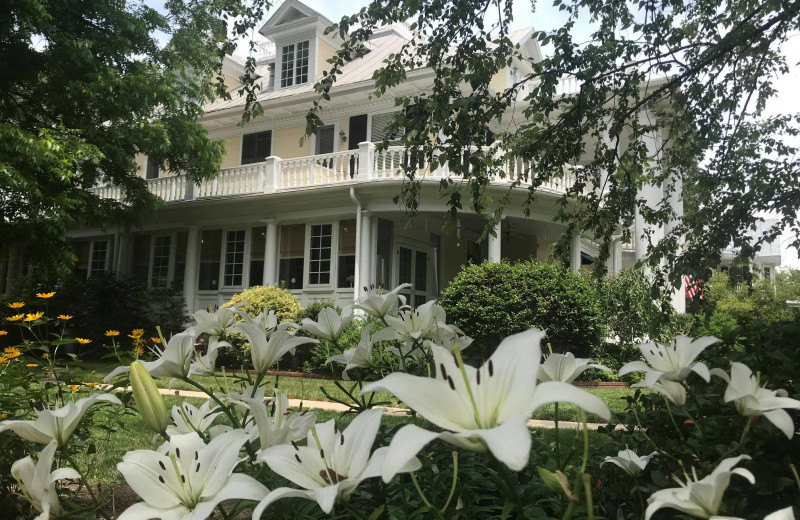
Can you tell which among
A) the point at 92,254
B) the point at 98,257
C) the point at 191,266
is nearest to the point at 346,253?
the point at 191,266

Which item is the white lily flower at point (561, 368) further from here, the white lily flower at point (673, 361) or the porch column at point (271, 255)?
the porch column at point (271, 255)

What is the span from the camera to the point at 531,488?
5.18 ft

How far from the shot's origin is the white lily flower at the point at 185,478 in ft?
3.45

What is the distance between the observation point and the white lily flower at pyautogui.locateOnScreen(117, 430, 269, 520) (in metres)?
1.05

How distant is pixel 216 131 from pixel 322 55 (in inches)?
170

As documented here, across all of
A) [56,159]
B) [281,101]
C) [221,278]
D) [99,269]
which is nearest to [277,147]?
[281,101]

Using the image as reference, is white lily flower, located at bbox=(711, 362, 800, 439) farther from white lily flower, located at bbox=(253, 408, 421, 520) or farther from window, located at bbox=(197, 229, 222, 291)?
window, located at bbox=(197, 229, 222, 291)

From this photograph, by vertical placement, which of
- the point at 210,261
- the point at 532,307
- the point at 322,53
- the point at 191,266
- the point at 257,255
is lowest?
the point at 532,307

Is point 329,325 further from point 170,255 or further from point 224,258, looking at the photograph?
point 170,255

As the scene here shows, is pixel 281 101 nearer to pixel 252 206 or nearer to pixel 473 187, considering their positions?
pixel 252 206

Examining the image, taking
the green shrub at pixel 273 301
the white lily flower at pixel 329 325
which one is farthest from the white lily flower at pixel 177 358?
the green shrub at pixel 273 301

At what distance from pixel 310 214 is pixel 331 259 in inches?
52.7

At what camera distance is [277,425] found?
1.39 m

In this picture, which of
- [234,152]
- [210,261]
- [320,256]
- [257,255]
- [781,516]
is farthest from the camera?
[234,152]
